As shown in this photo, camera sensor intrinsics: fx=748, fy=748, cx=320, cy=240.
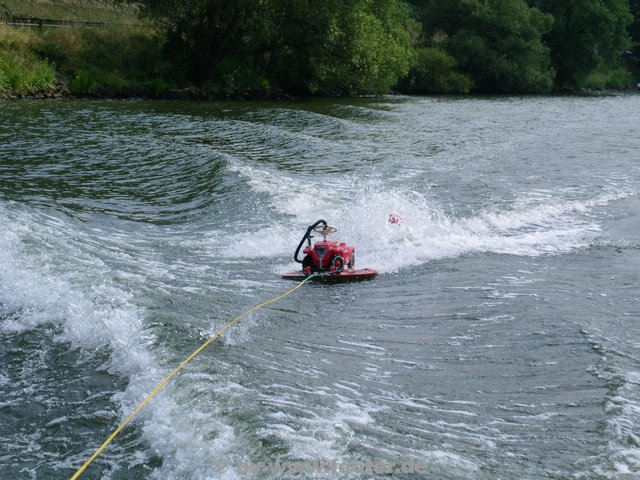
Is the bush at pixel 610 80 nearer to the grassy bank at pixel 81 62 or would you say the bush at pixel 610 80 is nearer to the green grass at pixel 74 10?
the green grass at pixel 74 10

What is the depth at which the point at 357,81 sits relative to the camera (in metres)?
38.1

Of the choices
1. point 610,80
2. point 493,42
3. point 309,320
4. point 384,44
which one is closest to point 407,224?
point 309,320

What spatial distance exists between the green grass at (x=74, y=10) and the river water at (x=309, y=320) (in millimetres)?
21244

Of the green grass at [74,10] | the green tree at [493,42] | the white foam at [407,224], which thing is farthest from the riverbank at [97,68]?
the green tree at [493,42]

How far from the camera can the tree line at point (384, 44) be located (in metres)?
35.7

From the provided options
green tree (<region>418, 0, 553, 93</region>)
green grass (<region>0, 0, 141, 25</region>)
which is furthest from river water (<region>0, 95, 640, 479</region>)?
green tree (<region>418, 0, 553, 93</region>)

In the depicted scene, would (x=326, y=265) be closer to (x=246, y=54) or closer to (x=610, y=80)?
(x=246, y=54)

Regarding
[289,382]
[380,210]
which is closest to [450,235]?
[380,210]

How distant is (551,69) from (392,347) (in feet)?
183

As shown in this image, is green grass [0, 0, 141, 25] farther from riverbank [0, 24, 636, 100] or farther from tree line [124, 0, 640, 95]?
tree line [124, 0, 640, 95]

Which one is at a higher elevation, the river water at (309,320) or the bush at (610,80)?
the bush at (610,80)

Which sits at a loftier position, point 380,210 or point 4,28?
point 4,28

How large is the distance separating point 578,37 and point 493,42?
11247 mm

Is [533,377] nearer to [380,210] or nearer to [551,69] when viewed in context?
[380,210]
